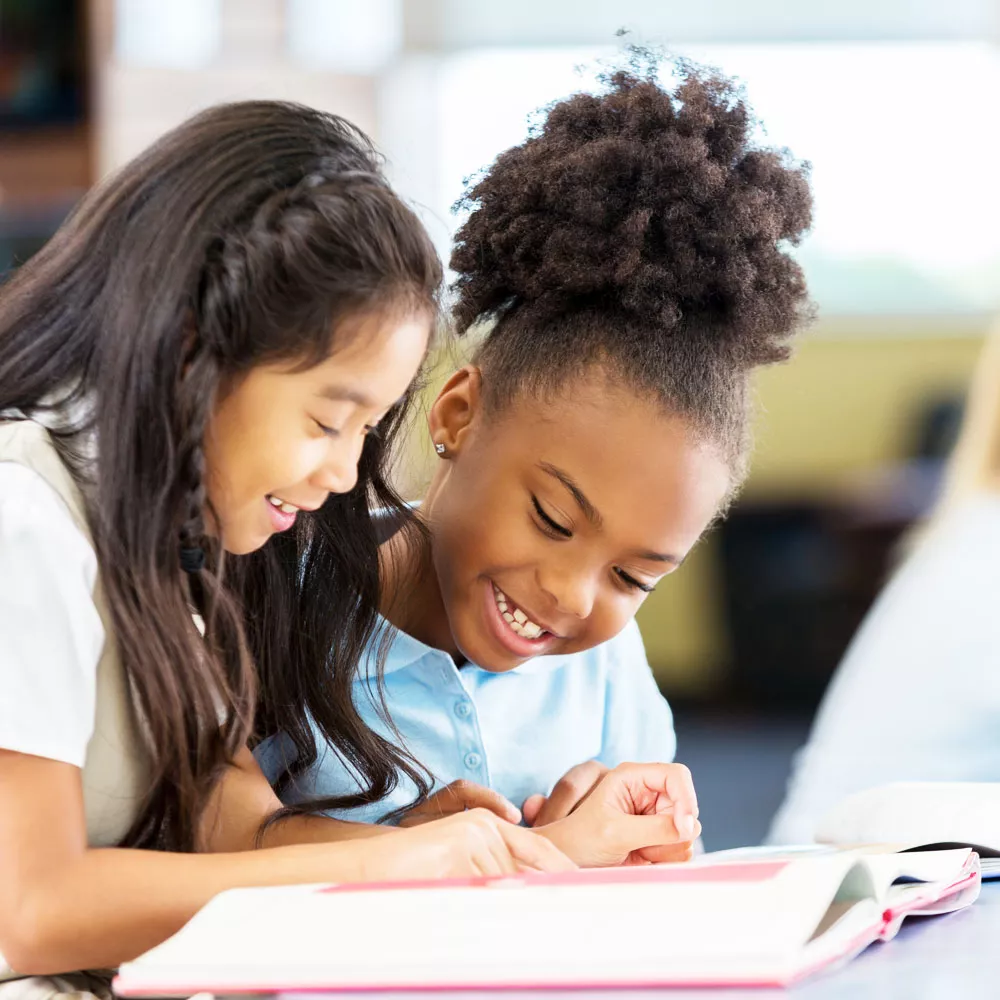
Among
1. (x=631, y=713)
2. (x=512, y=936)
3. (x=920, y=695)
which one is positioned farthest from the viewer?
(x=920, y=695)

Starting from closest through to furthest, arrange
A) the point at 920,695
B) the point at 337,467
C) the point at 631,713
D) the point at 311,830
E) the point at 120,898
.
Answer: the point at 120,898 < the point at 337,467 < the point at 311,830 < the point at 631,713 < the point at 920,695

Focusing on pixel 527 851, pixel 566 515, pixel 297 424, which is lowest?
pixel 527 851

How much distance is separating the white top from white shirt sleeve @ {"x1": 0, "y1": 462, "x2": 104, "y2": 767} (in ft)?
2.65

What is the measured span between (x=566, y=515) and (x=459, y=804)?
202mm

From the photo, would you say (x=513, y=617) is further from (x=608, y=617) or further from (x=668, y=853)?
(x=668, y=853)

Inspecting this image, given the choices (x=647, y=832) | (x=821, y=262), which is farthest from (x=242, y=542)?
(x=821, y=262)

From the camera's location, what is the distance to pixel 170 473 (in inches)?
29.4

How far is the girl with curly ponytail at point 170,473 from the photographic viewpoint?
711 mm

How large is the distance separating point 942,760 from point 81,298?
0.93m

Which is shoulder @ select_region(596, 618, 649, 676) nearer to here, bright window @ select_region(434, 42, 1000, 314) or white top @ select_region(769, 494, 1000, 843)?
white top @ select_region(769, 494, 1000, 843)

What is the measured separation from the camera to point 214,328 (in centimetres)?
75

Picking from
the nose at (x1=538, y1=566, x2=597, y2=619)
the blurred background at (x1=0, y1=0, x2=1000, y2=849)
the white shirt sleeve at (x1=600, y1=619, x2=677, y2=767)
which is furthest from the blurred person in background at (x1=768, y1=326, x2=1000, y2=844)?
the blurred background at (x1=0, y1=0, x2=1000, y2=849)

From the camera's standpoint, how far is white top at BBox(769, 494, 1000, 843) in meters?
1.37

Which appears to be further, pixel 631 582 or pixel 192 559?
pixel 631 582
